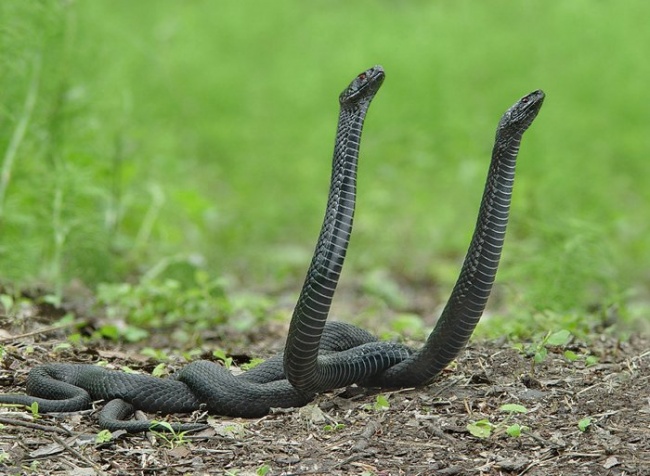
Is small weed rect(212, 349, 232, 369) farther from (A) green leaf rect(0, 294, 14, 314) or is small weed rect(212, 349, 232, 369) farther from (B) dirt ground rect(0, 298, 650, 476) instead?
(A) green leaf rect(0, 294, 14, 314)

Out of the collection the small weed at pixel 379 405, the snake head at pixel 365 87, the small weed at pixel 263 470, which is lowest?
the small weed at pixel 263 470

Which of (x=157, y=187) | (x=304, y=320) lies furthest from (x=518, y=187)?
(x=304, y=320)

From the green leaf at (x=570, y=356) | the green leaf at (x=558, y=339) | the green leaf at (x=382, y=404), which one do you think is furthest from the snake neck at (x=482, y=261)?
the green leaf at (x=570, y=356)

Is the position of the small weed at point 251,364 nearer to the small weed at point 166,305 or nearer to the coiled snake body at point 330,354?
the coiled snake body at point 330,354

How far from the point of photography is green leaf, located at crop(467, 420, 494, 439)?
4238mm

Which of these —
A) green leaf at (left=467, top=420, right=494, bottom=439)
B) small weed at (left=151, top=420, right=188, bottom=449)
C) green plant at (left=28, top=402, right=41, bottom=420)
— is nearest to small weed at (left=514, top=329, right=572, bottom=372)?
green leaf at (left=467, top=420, right=494, bottom=439)

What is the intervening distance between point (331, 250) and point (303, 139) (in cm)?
Result: 915

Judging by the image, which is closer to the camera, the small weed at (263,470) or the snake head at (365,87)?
the small weed at (263,470)

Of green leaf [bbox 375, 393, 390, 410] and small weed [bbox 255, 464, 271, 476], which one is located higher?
green leaf [bbox 375, 393, 390, 410]

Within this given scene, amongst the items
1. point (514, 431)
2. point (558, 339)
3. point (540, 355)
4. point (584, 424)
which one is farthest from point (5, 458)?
point (558, 339)

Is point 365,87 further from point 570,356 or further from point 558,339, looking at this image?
point 570,356

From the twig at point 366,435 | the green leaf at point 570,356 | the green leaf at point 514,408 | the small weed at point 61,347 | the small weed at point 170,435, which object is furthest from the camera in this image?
the small weed at point 61,347

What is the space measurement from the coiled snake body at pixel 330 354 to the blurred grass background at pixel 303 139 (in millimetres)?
2309

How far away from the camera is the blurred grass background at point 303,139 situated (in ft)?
26.7
